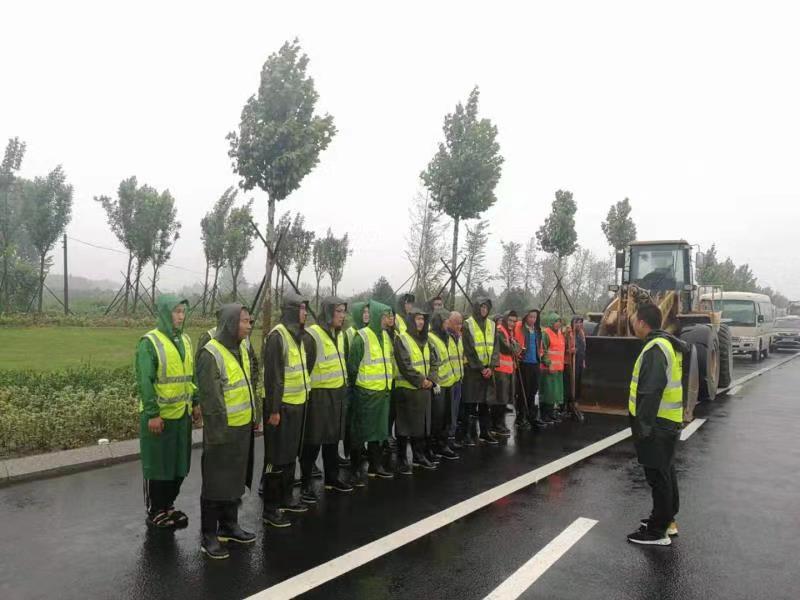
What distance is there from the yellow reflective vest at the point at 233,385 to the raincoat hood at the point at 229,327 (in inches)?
1.8

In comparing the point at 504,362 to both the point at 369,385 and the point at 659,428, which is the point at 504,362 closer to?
the point at 369,385

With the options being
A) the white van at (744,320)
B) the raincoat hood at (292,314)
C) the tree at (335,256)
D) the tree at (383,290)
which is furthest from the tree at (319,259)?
the raincoat hood at (292,314)

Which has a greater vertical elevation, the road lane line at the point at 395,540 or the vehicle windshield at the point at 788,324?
the vehicle windshield at the point at 788,324

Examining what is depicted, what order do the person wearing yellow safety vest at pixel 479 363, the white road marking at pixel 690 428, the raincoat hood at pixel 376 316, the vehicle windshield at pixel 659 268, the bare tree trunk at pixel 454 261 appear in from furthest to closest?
the bare tree trunk at pixel 454 261
the vehicle windshield at pixel 659 268
the white road marking at pixel 690 428
the person wearing yellow safety vest at pixel 479 363
the raincoat hood at pixel 376 316

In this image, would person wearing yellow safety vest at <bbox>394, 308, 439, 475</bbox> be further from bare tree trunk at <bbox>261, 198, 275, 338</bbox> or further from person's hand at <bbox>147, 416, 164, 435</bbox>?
bare tree trunk at <bbox>261, 198, 275, 338</bbox>

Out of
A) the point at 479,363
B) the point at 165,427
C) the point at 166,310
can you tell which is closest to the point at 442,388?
the point at 479,363

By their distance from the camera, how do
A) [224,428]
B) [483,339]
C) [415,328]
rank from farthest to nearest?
[483,339] < [415,328] < [224,428]

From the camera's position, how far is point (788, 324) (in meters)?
28.5

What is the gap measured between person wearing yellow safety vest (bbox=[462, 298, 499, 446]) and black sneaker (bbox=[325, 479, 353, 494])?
7.94 ft

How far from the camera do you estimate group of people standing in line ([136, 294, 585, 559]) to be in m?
4.35

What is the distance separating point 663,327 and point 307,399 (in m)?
7.57

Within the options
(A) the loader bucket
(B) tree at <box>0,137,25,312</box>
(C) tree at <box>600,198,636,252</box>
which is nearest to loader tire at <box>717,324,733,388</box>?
(A) the loader bucket

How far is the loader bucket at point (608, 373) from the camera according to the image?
996 cm

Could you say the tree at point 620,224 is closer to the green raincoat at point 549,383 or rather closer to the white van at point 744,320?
the white van at point 744,320
